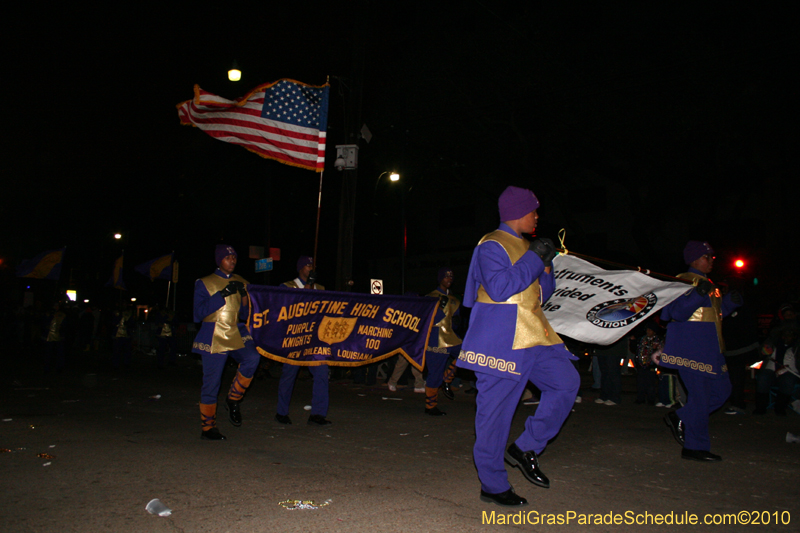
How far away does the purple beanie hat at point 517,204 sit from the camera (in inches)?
176

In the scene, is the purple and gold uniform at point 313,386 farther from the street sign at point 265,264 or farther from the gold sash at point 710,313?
the street sign at point 265,264

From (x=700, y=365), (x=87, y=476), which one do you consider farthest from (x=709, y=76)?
(x=87, y=476)

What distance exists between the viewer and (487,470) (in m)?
4.11

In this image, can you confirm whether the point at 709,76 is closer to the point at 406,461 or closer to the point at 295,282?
the point at 295,282

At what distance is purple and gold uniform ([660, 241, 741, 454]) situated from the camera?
5.59 m

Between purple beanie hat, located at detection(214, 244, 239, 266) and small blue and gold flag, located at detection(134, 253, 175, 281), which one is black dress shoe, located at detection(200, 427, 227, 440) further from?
small blue and gold flag, located at detection(134, 253, 175, 281)

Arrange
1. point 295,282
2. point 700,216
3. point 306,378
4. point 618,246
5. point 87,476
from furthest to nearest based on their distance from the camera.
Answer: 1. point 618,246
2. point 700,216
3. point 306,378
4. point 295,282
5. point 87,476

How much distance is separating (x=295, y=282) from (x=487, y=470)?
171 inches

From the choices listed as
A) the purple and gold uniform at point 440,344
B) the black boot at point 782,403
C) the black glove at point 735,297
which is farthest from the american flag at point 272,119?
the black boot at point 782,403

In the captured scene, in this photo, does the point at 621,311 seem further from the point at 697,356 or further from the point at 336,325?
the point at 336,325

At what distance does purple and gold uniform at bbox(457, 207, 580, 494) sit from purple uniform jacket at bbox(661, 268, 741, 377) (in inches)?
74.6

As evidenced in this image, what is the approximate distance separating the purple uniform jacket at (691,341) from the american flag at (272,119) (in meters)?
5.55

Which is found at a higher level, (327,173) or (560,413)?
(327,173)

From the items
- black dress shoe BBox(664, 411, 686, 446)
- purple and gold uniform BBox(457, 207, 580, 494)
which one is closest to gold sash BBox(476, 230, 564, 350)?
purple and gold uniform BBox(457, 207, 580, 494)
